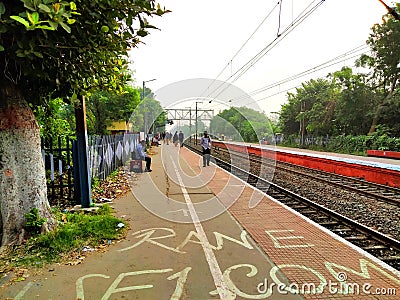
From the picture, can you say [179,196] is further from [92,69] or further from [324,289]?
[324,289]

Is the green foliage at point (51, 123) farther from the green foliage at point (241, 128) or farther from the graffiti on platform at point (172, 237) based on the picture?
the green foliage at point (241, 128)

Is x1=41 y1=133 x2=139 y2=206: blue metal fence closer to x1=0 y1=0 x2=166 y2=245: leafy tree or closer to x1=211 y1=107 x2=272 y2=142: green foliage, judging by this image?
x1=0 y1=0 x2=166 y2=245: leafy tree

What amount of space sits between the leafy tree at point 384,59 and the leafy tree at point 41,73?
3036 cm

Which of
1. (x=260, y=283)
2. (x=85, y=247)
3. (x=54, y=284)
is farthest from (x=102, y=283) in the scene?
(x=260, y=283)

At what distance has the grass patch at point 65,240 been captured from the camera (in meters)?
4.38

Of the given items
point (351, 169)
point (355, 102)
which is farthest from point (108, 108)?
point (355, 102)

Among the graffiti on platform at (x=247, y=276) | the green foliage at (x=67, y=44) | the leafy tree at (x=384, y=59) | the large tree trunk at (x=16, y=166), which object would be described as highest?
the leafy tree at (x=384, y=59)

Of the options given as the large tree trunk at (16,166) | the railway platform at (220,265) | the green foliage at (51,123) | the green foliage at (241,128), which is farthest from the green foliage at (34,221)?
the green foliage at (241,128)

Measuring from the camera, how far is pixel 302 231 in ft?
18.8

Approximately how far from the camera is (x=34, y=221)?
4.83 m

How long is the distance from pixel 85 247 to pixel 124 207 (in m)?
2.54

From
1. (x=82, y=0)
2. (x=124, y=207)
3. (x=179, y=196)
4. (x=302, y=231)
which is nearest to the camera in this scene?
(x=82, y=0)

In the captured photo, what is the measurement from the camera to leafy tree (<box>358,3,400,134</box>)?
2806 cm

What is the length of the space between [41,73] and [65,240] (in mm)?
2572
